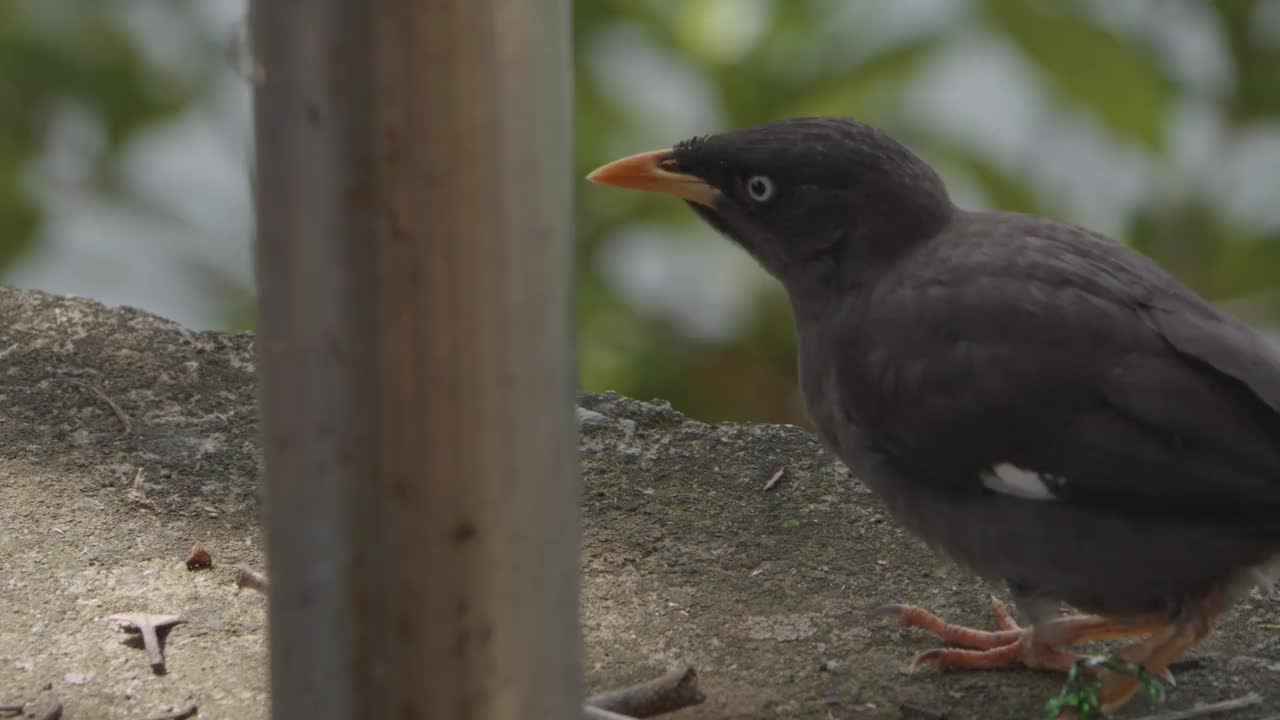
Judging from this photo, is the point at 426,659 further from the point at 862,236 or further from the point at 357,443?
the point at 862,236

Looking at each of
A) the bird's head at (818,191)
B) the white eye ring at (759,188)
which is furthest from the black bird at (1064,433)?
the white eye ring at (759,188)

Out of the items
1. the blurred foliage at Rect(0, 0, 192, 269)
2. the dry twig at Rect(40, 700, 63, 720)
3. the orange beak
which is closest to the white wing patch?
the orange beak

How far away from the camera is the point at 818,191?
10.9 feet

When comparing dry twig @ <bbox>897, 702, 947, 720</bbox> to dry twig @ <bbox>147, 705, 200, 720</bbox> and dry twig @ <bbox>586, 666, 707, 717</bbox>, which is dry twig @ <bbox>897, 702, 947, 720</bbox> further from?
dry twig @ <bbox>147, 705, 200, 720</bbox>

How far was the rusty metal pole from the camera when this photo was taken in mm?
1715

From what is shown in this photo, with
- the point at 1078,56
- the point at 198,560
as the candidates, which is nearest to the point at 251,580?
the point at 198,560

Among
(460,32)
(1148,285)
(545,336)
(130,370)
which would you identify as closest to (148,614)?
(130,370)

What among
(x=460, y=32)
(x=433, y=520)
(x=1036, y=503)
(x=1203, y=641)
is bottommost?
(x=1203, y=641)

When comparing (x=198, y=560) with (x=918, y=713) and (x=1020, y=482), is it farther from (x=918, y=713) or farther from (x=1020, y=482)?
(x=1020, y=482)

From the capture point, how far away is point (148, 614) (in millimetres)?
2793

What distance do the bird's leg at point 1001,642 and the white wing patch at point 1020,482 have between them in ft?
0.76

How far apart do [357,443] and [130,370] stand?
2087 mm

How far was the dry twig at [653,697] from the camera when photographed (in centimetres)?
247

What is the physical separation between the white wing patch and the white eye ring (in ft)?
2.69
